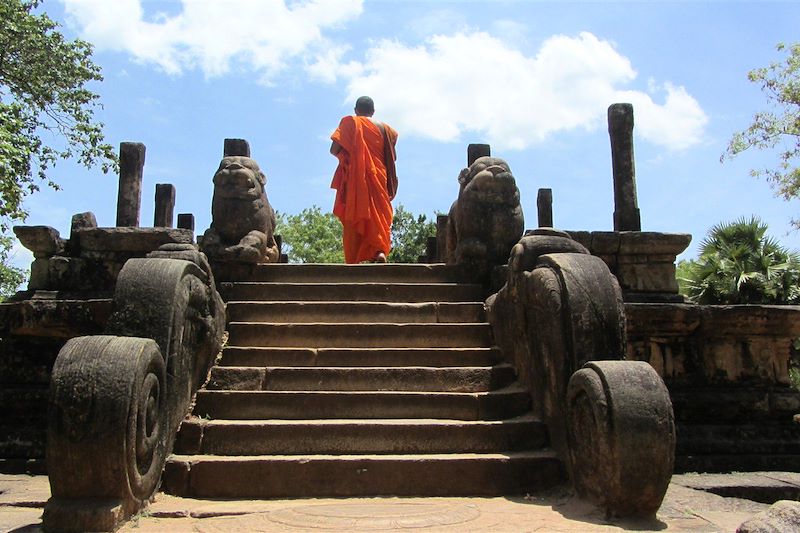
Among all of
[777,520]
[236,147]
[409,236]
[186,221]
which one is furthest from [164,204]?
[409,236]

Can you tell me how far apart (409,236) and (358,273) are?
22094mm

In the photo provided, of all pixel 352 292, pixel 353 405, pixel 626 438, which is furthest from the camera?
pixel 352 292

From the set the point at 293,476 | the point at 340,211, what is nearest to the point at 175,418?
the point at 293,476

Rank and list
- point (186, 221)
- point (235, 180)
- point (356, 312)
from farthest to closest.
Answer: point (186, 221)
point (235, 180)
point (356, 312)

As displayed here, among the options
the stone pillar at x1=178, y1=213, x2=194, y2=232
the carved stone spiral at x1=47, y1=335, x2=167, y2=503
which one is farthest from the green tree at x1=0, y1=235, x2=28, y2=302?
the carved stone spiral at x1=47, y1=335, x2=167, y2=503

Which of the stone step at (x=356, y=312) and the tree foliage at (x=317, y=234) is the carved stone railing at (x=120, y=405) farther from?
the tree foliage at (x=317, y=234)

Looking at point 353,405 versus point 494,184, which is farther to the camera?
point 494,184

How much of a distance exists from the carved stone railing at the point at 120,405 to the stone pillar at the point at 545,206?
31.6 feet

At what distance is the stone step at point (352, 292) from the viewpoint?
20.0 feet

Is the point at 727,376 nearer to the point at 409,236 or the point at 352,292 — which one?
the point at 352,292

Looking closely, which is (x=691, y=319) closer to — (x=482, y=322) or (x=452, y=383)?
(x=482, y=322)

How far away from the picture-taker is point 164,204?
11148 mm

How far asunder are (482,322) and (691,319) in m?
1.61

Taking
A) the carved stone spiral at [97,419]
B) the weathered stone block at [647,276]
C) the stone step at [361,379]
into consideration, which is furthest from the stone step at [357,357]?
the weathered stone block at [647,276]
